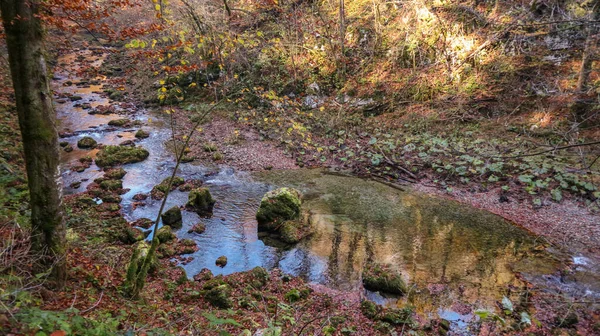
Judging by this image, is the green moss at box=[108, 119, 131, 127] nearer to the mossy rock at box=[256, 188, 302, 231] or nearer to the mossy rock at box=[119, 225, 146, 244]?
the mossy rock at box=[119, 225, 146, 244]

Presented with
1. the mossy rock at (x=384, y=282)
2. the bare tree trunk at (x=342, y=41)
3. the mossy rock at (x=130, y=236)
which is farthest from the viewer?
the bare tree trunk at (x=342, y=41)

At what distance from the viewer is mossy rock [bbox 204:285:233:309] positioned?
18.0 ft

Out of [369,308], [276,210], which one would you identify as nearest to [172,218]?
[276,210]

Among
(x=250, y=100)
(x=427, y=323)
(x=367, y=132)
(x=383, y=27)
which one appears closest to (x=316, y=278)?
(x=427, y=323)

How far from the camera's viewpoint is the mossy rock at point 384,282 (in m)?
6.43

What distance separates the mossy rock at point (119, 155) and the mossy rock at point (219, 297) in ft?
26.2

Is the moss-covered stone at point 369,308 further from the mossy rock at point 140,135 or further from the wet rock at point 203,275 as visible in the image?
the mossy rock at point 140,135

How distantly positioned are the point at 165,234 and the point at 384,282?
504 cm

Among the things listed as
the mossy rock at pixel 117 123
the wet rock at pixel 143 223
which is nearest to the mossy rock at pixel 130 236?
the wet rock at pixel 143 223

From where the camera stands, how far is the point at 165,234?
7.75 meters

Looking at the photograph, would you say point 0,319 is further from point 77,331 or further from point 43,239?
point 43,239

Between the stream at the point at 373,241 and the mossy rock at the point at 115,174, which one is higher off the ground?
the mossy rock at the point at 115,174

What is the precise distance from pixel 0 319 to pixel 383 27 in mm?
17686

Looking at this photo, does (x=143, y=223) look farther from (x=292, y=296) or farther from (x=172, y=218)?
(x=292, y=296)
